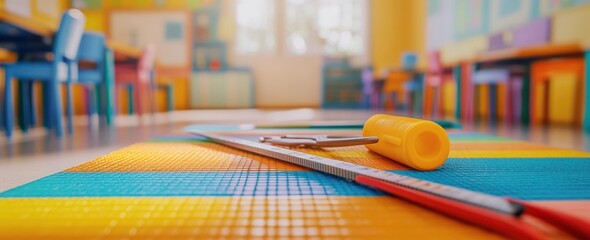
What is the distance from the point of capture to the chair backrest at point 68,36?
3.06 metres

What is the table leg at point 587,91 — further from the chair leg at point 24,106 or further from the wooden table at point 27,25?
the chair leg at point 24,106

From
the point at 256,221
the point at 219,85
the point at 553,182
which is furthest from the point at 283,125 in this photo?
the point at 219,85

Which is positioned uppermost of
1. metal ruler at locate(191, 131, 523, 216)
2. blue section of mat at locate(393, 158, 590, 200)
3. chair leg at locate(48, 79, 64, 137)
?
chair leg at locate(48, 79, 64, 137)

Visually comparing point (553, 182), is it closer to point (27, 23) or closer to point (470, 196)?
point (470, 196)

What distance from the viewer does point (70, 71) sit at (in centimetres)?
331

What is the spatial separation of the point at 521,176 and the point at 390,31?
8.45 m

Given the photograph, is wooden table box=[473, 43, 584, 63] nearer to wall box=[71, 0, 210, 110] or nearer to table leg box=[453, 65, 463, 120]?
table leg box=[453, 65, 463, 120]

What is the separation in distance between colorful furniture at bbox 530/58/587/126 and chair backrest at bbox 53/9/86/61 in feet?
12.0

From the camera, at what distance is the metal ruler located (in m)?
0.72

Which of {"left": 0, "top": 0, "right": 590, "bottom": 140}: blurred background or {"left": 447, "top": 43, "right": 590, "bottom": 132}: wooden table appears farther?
{"left": 0, "top": 0, "right": 590, "bottom": 140}: blurred background

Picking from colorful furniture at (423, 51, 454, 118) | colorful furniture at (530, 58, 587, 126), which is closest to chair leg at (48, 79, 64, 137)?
colorful furniture at (530, 58, 587, 126)

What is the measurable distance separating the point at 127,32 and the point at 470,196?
8.81 meters

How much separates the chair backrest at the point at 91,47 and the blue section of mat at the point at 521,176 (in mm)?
3221

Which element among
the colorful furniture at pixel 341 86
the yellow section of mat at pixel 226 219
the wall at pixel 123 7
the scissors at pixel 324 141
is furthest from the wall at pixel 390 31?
the yellow section of mat at pixel 226 219
